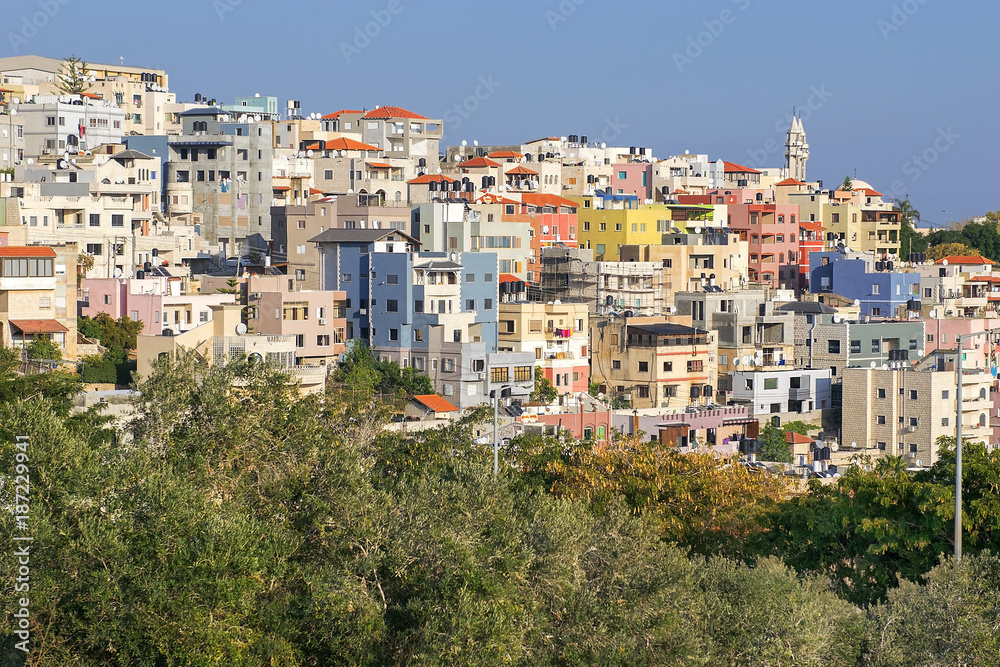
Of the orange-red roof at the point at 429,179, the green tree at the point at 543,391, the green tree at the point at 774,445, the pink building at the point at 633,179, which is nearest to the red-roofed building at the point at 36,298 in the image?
the green tree at the point at 543,391

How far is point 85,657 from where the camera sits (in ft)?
49.0

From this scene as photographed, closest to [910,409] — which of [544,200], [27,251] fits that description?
[544,200]

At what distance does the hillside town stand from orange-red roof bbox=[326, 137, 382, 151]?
5.4 inches

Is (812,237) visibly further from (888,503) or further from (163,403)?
(163,403)

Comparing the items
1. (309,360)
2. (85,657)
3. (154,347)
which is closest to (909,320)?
(309,360)

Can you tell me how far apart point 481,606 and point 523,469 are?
13.4m

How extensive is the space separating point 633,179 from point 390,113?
11004 mm

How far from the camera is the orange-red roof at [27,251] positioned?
4003 centimetres

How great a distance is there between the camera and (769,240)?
221ft

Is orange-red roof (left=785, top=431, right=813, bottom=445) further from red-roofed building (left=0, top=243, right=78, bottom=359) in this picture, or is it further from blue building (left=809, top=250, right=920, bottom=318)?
red-roofed building (left=0, top=243, right=78, bottom=359)

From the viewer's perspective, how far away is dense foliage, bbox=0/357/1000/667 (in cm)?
1495

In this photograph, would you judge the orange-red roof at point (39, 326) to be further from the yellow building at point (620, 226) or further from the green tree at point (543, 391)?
the yellow building at point (620, 226)

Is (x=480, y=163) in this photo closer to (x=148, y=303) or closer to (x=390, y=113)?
(x=390, y=113)

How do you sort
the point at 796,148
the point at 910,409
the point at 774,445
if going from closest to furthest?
1. the point at 774,445
2. the point at 910,409
3. the point at 796,148
